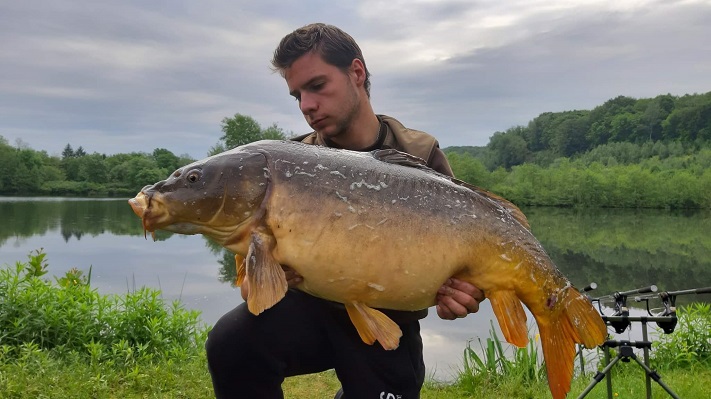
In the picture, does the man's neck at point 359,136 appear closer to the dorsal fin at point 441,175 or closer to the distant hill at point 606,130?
the dorsal fin at point 441,175

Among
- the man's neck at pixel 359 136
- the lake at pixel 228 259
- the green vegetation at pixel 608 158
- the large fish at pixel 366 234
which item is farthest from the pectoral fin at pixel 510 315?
the green vegetation at pixel 608 158

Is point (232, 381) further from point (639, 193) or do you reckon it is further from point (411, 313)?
point (639, 193)

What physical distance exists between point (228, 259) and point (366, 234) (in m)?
14.6

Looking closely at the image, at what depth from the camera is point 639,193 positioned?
43969 millimetres

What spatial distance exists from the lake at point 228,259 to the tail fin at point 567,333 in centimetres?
340

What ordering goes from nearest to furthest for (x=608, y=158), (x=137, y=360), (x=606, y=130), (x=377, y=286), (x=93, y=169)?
(x=377, y=286), (x=137, y=360), (x=93, y=169), (x=608, y=158), (x=606, y=130)

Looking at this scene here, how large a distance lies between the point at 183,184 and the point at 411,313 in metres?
1.28

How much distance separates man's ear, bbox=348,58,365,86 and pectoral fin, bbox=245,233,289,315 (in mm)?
1302

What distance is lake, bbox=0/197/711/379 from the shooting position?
9.41m

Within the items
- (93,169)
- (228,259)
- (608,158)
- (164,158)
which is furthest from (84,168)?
(608,158)

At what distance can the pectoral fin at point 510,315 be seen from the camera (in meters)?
2.11

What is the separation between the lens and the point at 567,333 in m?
2.17

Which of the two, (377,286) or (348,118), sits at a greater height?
(348,118)

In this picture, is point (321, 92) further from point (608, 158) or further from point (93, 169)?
point (608, 158)
